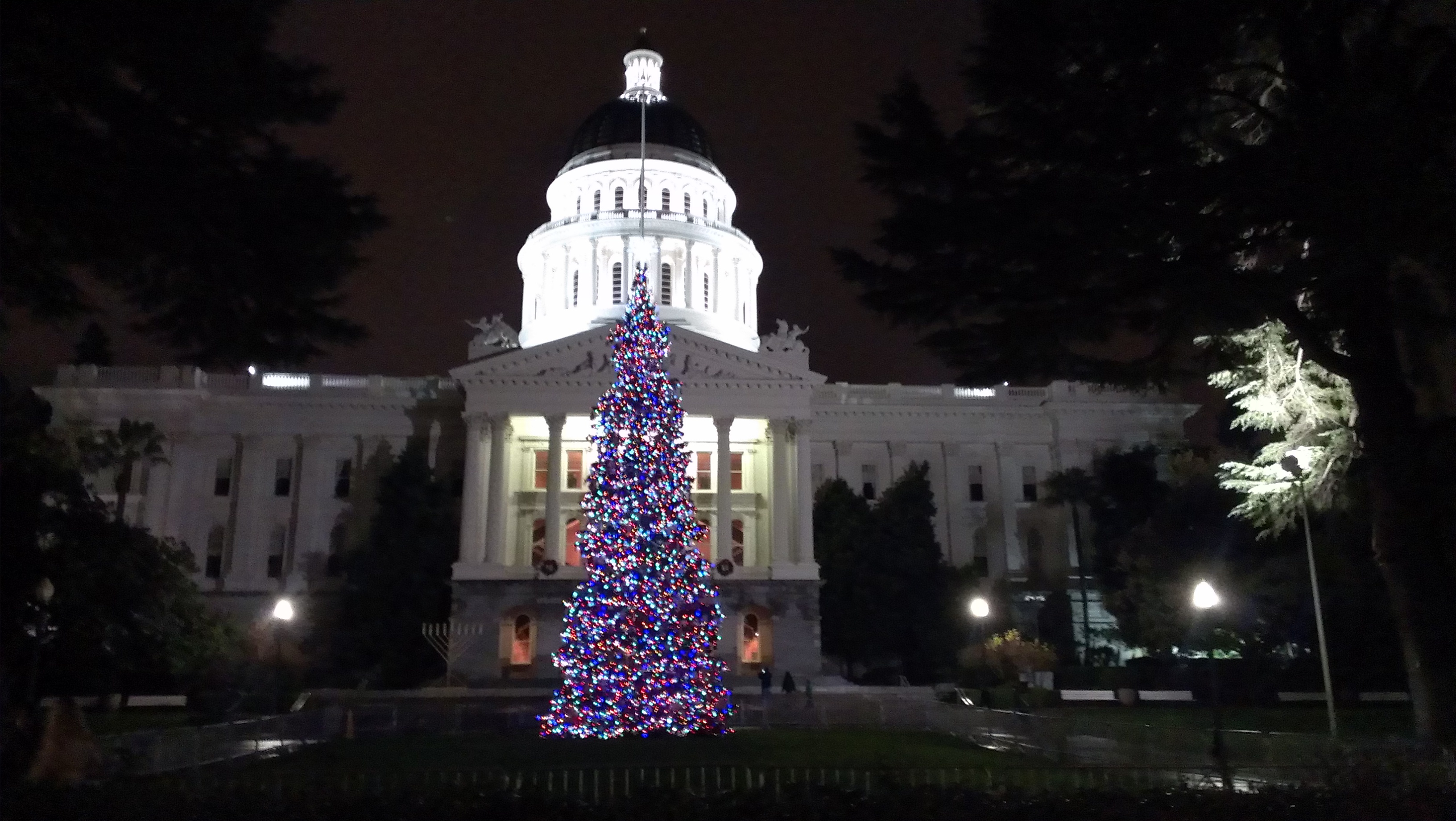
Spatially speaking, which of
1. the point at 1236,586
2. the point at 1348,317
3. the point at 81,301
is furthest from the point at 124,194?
the point at 1236,586

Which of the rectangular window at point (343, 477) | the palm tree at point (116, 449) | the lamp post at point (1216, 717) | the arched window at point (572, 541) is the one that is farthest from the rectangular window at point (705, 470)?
the lamp post at point (1216, 717)

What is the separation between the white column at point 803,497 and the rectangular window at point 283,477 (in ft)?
90.6

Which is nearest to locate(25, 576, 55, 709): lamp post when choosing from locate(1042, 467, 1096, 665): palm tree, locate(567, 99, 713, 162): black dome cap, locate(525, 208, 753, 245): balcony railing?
locate(1042, 467, 1096, 665): palm tree

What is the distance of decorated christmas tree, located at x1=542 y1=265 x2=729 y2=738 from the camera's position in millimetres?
23844

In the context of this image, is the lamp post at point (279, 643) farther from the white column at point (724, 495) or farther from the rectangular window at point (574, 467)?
the white column at point (724, 495)

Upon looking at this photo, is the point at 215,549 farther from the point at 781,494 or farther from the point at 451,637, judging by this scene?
the point at 781,494

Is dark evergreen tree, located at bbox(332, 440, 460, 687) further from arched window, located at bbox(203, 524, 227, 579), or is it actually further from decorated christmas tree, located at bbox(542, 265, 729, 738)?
decorated christmas tree, located at bbox(542, 265, 729, 738)

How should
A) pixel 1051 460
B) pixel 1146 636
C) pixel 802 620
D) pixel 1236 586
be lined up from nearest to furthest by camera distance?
1. pixel 1236 586
2. pixel 1146 636
3. pixel 802 620
4. pixel 1051 460

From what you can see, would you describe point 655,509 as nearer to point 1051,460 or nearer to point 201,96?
point 201,96

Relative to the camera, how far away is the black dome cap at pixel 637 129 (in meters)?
74.1

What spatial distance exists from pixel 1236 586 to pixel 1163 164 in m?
30.1

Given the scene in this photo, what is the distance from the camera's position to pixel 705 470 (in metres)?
58.1

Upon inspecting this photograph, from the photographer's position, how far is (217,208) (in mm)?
13672

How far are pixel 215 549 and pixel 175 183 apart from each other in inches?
2124
